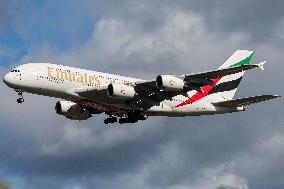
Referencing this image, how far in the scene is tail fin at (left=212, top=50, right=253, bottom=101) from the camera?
70.3 m

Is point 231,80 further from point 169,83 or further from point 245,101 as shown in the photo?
point 169,83

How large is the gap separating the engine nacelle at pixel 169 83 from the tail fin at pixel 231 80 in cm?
999

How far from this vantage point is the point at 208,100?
67.4m

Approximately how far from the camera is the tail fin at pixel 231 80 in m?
70.3

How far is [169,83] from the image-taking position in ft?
193

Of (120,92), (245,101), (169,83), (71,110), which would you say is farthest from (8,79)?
(245,101)

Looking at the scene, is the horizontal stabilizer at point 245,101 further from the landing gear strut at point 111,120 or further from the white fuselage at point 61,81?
the landing gear strut at point 111,120

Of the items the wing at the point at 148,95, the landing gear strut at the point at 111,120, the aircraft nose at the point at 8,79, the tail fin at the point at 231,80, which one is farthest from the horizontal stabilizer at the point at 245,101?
the aircraft nose at the point at 8,79

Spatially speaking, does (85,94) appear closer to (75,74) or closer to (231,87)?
(75,74)

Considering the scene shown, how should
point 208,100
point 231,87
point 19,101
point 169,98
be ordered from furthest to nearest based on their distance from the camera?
point 231,87
point 208,100
point 169,98
point 19,101

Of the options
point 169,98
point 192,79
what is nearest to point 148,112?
point 169,98

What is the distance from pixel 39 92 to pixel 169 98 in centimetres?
1151

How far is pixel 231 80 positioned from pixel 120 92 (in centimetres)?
1670

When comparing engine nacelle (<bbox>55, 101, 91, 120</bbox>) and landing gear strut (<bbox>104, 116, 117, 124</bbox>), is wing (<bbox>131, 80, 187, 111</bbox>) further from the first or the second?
engine nacelle (<bbox>55, 101, 91, 120</bbox>)
